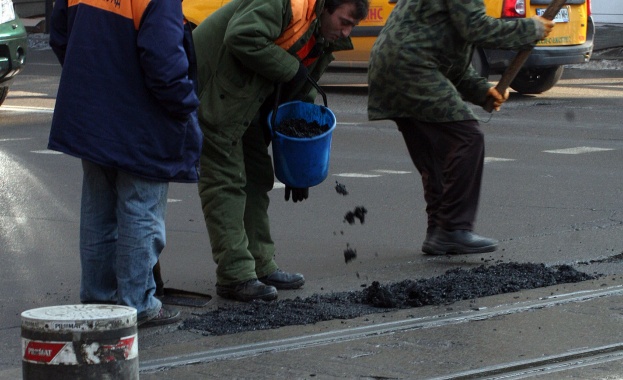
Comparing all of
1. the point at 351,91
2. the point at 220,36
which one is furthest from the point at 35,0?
the point at 220,36

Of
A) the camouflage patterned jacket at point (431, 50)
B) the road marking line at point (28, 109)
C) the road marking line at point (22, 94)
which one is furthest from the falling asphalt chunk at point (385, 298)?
the road marking line at point (22, 94)

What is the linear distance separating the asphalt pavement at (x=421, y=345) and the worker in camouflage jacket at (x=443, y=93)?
4.31 ft

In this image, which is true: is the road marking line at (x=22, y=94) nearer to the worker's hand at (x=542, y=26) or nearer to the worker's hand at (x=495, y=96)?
the worker's hand at (x=495, y=96)

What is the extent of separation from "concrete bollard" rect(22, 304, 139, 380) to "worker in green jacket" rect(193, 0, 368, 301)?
2.40 m

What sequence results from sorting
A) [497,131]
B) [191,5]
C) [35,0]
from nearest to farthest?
[497,131] < [191,5] < [35,0]

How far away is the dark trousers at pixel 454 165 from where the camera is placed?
713 cm

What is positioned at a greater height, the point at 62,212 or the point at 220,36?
the point at 220,36

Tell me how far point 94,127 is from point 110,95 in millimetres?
138

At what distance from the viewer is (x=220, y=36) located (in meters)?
6.01

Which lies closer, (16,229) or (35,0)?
(16,229)

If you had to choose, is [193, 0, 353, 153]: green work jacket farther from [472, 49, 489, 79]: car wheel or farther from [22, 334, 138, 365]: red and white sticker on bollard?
[472, 49, 489, 79]: car wheel

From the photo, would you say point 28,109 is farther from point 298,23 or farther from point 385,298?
point 385,298

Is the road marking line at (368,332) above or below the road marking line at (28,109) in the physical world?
above

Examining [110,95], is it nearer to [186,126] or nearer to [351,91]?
[186,126]
